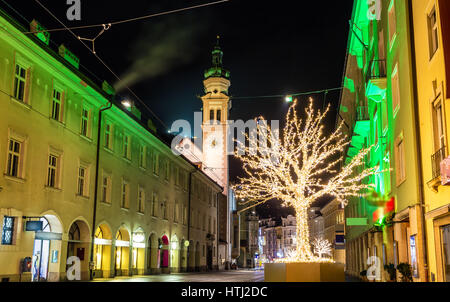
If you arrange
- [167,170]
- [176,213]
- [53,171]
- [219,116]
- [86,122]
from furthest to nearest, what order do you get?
[219,116], [176,213], [167,170], [86,122], [53,171]

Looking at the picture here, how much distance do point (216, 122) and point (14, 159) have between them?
164ft

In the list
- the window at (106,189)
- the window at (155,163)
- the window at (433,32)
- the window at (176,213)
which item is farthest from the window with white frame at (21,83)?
the window at (176,213)

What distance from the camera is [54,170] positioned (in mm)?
23797

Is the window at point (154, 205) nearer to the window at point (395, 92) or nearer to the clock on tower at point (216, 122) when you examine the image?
the window at point (395, 92)

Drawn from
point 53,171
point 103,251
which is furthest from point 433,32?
point 103,251

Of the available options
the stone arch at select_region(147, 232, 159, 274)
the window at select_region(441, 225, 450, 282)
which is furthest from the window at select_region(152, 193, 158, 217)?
the window at select_region(441, 225, 450, 282)

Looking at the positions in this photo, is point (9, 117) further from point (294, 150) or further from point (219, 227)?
point (219, 227)

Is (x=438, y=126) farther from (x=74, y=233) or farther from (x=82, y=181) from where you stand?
(x=74, y=233)

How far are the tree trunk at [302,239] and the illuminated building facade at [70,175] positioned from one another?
416 inches

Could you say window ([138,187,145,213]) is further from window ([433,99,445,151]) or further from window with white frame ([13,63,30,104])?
window ([433,99,445,151])

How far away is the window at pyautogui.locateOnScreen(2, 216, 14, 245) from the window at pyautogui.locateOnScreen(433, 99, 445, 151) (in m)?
15.7

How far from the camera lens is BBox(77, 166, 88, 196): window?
26312 millimetres
